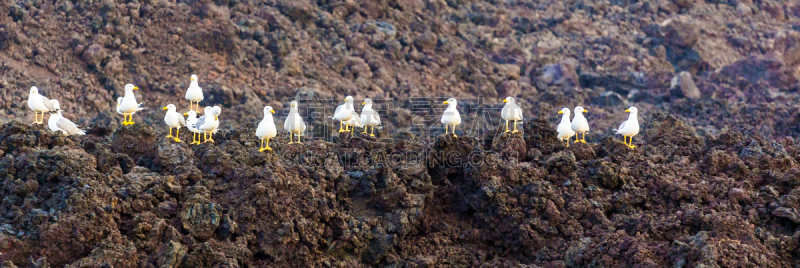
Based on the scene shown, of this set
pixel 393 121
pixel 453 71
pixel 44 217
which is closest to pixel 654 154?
pixel 44 217

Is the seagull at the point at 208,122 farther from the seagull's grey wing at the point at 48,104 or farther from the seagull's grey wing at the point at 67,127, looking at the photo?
the seagull's grey wing at the point at 48,104

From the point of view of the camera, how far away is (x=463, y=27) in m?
33.8

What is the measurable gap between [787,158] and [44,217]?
10.9m

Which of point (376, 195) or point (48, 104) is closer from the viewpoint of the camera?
point (376, 195)

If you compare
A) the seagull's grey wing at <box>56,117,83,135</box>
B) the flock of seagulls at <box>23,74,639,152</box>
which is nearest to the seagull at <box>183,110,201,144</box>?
the flock of seagulls at <box>23,74,639,152</box>

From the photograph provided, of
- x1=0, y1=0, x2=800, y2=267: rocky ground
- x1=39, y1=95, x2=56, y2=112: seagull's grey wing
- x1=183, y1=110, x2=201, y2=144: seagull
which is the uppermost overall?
x1=39, y1=95, x2=56, y2=112: seagull's grey wing

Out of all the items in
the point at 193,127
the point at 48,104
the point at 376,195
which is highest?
the point at 48,104

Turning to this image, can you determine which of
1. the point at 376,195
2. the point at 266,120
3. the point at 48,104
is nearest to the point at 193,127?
the point at 266,120

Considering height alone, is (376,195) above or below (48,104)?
below

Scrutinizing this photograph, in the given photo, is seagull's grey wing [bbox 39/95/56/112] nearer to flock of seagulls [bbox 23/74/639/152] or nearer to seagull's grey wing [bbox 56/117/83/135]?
flock of seagulls [bbox 23/74/639/152]

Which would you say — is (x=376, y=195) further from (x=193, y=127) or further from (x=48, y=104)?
(x=48, y=104)

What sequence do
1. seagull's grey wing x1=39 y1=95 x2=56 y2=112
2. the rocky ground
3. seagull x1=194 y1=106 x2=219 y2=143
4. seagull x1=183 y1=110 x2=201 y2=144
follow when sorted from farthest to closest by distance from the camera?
seagull's grey wing x1=39 y1=95 x2=56 y2=112 < seagull x1=183 y1=110 x2=201 y2=144 < seagull x1=194 y1=106 x2=219 y2=143 < the rocky ground

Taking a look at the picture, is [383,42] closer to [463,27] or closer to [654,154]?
[463,27]

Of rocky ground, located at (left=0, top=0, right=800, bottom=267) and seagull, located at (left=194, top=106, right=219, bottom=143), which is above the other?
seagull, located at (left=194, top=106, right=219, bottom=143)
